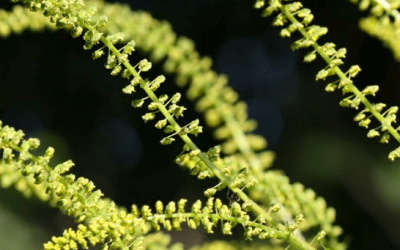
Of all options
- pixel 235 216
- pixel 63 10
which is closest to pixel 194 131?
pixel 235 216

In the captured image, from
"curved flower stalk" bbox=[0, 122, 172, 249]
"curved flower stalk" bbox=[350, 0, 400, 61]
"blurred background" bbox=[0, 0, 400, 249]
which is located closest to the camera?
"curved flower stalk" bbox=[0, 122, 172, 249]

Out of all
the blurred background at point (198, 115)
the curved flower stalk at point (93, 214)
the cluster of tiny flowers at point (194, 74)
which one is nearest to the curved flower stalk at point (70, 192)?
the curved flower stalk at point (93, 214)

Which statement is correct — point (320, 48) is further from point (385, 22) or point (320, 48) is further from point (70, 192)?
point (70, 192)

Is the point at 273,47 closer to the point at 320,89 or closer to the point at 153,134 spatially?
the point at 320,89

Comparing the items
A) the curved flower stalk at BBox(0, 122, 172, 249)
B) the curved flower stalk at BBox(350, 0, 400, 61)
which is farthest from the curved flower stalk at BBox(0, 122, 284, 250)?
the curved flower stalk at BBox(350, 0, 400, 61)

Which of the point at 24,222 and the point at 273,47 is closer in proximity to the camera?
the point at 24,222

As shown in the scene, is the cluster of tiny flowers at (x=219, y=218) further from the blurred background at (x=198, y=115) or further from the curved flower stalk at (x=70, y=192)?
the blurred background at (x=198, y=115)

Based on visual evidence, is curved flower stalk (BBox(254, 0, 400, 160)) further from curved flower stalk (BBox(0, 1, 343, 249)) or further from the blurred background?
the blurred background

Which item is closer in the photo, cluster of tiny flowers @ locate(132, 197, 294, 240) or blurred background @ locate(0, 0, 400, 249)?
cluster of tiny flowers @ locate(132, 197, 294, 240)
